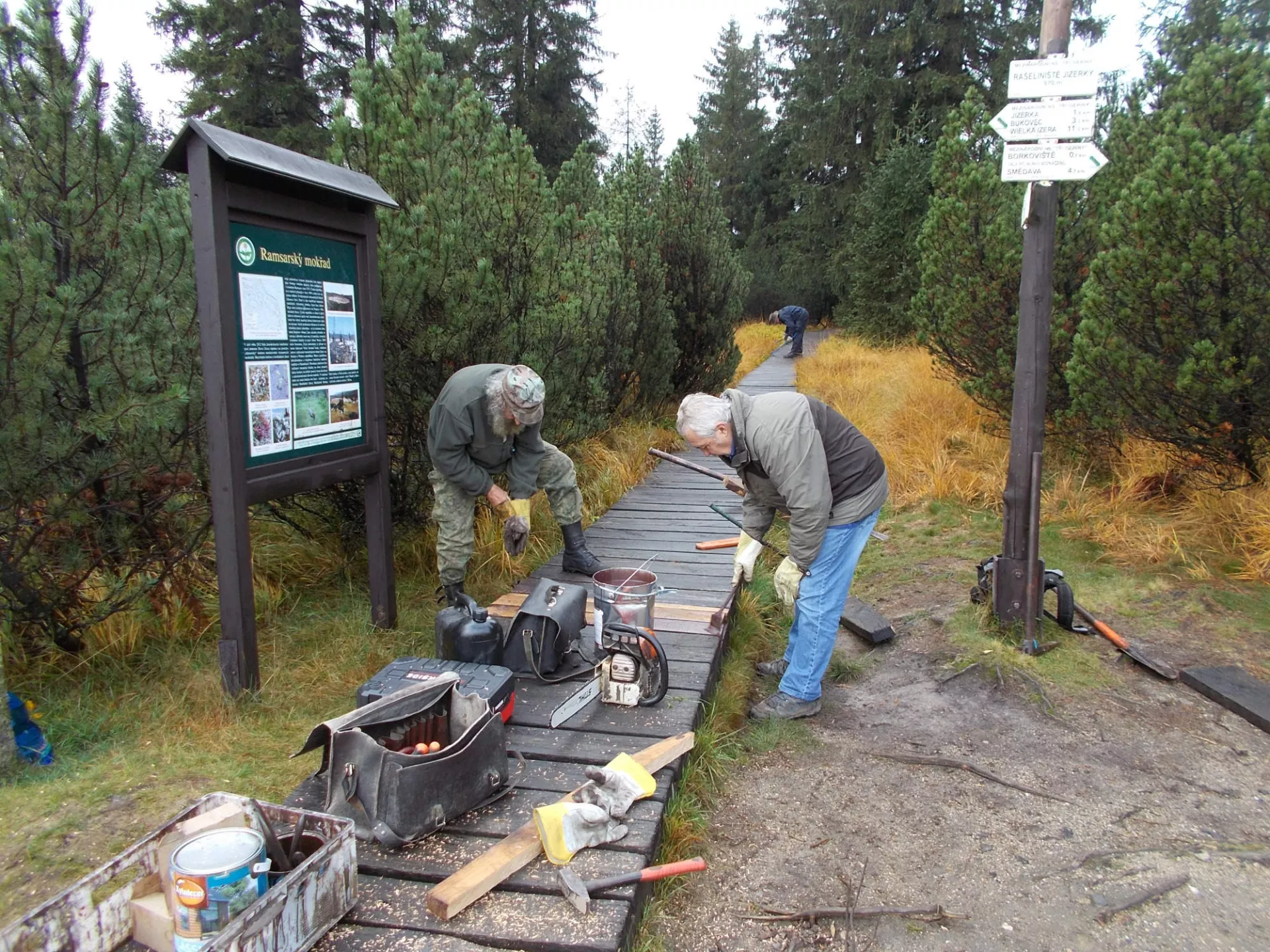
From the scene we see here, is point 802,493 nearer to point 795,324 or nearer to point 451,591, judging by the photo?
point 451,591

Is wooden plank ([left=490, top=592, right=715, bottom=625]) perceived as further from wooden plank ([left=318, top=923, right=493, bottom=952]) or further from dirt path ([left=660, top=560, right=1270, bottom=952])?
wooden plank ([left=318, top=923, right=493, bottom=952])

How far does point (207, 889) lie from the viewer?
1978 mm

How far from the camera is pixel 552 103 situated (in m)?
28.4

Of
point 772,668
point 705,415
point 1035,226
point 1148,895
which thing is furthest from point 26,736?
point 1035,226

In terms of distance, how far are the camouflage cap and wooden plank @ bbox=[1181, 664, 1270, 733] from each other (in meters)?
3.73

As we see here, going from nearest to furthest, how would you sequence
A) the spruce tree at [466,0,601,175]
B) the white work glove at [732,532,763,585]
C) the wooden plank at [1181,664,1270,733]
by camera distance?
the wooden plank at [1181,664,1270,733]
the white work glove at [732,532,763,585]
the spruce tree at [466,0,601,175]

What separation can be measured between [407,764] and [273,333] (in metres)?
1.94

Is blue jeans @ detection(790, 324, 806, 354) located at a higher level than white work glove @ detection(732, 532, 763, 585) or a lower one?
higher

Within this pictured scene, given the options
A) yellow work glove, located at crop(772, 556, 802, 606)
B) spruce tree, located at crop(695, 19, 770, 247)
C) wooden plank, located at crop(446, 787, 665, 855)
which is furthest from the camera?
spruce tree, located at crop(695, 19, 770, 247)

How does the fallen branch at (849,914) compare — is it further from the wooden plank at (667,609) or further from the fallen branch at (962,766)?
the wooden plank at (667,609)

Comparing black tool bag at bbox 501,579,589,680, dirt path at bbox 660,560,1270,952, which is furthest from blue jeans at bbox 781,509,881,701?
black tool bag at bbox 501,579,589,680

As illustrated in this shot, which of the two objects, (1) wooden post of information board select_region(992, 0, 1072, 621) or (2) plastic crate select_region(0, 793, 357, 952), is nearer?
(2) plastic crate select_region(0, 793, 357, 952)

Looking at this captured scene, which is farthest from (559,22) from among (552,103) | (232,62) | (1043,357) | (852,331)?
(1043,357)

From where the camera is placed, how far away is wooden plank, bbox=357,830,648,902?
243cm
